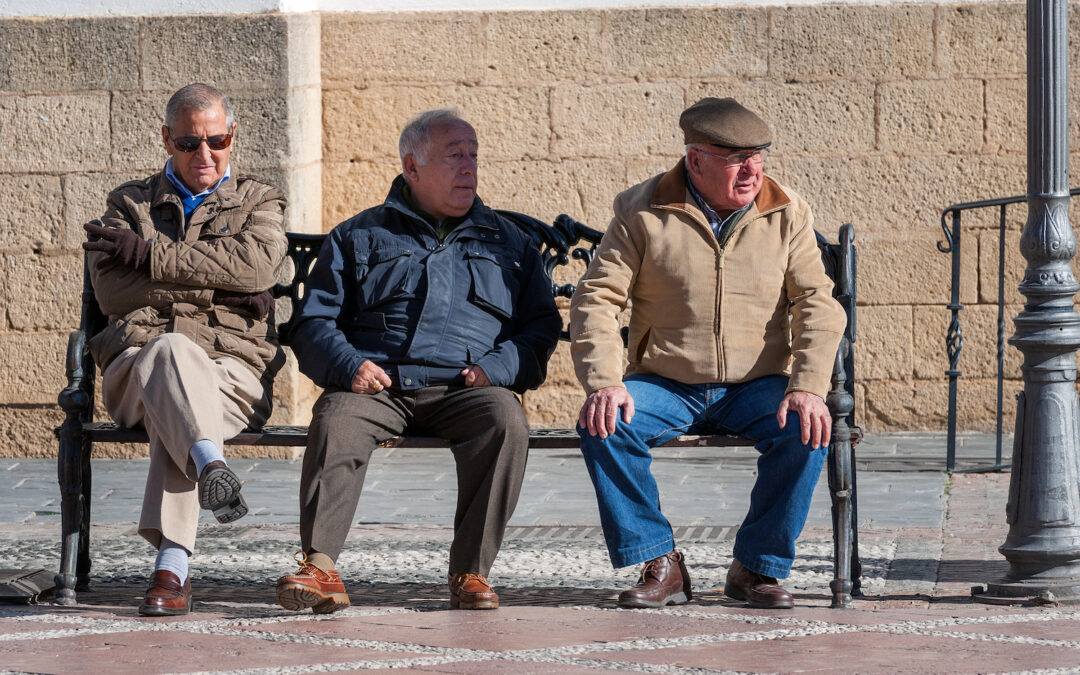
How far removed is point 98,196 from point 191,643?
4.14m

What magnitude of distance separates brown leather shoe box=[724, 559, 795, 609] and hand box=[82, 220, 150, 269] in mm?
1957

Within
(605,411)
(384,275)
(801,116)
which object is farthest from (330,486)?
(801,116)

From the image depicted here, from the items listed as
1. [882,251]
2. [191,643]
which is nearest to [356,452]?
[191,643]

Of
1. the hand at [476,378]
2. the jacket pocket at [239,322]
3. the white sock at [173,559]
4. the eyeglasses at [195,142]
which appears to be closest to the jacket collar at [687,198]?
the hand at [476,378]

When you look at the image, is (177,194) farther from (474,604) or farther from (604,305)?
(474,604)

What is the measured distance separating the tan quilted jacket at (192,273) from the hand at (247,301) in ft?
0.06

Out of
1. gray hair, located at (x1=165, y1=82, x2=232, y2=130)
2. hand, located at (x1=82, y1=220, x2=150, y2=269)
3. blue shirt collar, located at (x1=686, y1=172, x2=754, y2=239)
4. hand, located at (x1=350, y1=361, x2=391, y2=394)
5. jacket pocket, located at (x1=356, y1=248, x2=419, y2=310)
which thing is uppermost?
gray hair, located at (x1=165, y1=82, x2=232, y2=130)

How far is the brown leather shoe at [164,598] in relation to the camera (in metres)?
4.77

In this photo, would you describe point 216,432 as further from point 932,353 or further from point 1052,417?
point 932,353

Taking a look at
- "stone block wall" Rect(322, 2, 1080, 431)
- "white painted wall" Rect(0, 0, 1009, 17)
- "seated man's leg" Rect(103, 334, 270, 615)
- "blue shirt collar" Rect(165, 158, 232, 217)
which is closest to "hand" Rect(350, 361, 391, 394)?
"seated man's leg" Rect(103, 334, 270, 615)

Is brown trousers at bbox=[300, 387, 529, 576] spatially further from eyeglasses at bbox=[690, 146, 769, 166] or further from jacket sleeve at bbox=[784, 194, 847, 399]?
eyeglasses at bbox=[690, 146, 769, 166]

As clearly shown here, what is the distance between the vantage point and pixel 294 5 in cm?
821

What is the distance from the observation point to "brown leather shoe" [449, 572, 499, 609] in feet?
15.8

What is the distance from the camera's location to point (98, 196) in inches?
320
